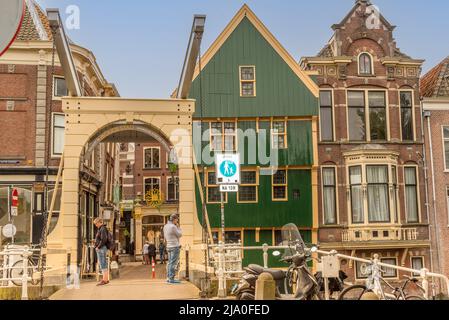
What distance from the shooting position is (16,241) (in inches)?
866

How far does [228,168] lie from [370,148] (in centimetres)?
1402

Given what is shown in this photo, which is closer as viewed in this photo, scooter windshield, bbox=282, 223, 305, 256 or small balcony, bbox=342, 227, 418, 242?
scooter windshield, bbox=282, 223, 305, 256

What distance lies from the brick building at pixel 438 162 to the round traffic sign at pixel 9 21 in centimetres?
2215

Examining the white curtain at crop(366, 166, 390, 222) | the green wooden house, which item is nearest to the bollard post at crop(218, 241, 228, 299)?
the green wooden house

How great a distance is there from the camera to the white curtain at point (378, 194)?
2422cm

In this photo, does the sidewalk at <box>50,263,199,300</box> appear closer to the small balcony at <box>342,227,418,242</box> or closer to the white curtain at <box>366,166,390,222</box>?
the small balcony at <box>342,227,418,242</box>

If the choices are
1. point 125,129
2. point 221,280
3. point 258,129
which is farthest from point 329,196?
point 221,280

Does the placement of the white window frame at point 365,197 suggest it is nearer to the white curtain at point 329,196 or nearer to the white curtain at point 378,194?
the white curtain at point 378,194

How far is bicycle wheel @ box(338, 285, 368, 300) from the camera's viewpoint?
32.7 feet

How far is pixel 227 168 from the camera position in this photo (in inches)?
455

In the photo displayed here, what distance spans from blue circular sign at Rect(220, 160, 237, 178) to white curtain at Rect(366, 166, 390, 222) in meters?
13.9

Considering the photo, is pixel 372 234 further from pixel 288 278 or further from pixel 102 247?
pixel 102 247

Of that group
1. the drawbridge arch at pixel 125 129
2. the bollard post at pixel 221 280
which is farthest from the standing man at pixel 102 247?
the bollard post at pixel 221 280
